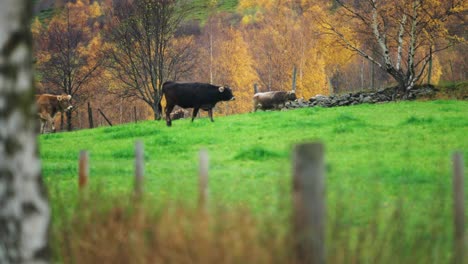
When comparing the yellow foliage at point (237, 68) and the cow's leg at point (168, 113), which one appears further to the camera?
the yellow foliage at point (237, 68)

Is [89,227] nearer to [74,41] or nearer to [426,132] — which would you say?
[426,132]

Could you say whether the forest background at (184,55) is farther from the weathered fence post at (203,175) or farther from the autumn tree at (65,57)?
the weathered fence post at (203,175)

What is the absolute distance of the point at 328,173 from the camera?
11297 millimetres

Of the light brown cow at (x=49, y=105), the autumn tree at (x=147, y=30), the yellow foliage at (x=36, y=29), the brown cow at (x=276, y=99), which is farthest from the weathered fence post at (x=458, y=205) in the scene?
the yellow foliage at (x=36, y=29)

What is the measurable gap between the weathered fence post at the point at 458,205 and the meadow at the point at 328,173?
139 millimetres

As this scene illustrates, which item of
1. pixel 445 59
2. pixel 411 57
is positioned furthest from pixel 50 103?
pixel 445 59

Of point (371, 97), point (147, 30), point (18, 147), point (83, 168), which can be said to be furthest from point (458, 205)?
point (147, 30)

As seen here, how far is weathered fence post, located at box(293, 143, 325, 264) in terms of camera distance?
3.53 m

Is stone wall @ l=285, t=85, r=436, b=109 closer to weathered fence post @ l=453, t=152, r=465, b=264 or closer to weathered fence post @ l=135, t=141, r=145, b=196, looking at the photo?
weathered fence post @ l=135, t=141, r=145, b=196

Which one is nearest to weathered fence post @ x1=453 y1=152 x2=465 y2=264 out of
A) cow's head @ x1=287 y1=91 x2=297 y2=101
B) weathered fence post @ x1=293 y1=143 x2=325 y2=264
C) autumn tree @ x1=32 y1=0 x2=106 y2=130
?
weathered fence post @ x1=293 y1=143 x2=325 y2=264

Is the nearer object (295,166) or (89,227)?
(295,166)

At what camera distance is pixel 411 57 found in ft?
105

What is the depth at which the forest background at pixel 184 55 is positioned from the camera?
38.6 m

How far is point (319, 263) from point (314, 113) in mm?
22470
